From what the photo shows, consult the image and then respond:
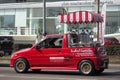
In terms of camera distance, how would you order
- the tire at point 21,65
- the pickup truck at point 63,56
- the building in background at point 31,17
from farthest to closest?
1. the building in background at point 31,17
2. the tire at point 21,65
3. the pickup truck at point 63,56

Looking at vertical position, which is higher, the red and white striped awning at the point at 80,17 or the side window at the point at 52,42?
the red and white striped awning at the point at 80,17

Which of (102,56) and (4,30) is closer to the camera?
(102,56)

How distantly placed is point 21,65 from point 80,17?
3.85m

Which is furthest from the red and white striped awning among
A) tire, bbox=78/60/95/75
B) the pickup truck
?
tire, bbox=78/60/95/75

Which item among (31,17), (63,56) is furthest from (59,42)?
(31,17)

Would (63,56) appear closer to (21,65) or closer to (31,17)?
(21,65)

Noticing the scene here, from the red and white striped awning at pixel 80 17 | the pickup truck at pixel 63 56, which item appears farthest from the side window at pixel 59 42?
the red and white striped awning at pixel 80 17

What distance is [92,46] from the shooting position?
17.6 meters

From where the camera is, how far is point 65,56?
17609 millimetres

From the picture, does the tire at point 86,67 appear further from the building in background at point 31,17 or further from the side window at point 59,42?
the building in background at point 31,17

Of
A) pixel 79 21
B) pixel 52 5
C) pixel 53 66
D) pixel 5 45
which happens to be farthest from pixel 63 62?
pixel 52 5

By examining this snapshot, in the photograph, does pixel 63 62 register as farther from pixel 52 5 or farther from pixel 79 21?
pixel 52 5

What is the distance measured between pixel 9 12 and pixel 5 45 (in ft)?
102

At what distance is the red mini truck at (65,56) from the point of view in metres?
17.4
